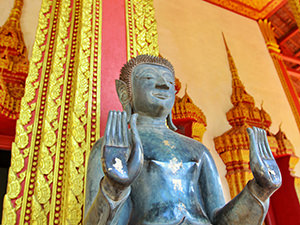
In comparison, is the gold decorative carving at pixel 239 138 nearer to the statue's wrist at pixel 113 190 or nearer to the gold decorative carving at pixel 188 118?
the gold decorative carving at pixel 188 118

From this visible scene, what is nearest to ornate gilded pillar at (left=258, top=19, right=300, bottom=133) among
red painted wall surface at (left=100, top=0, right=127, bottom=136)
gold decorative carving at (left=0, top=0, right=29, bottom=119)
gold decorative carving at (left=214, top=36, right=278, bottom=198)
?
gold decorative carving at (left=214, top=36, right=278, bottom=198)

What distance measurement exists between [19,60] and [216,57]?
2.73m

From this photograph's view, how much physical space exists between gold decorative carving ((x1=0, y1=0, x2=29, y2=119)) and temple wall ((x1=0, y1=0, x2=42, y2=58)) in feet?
Result: 0.31

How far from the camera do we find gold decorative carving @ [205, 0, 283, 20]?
5035 mm

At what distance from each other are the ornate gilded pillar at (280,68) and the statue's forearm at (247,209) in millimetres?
3948

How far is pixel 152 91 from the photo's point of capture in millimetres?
1064

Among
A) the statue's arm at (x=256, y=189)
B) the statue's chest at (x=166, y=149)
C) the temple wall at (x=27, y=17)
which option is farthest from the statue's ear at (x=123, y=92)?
the temple wall at (x=27, y=17)

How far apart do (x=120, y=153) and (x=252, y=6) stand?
5.20 m

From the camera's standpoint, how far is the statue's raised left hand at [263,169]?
0.78 meters

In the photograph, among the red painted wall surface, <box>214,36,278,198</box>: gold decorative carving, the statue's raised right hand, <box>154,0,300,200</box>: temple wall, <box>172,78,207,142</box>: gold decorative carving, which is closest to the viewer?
the statue's raised right hand

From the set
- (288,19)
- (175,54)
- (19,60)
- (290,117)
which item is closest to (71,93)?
(19,60)

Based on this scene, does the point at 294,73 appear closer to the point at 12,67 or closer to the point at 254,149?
the point at 12,67

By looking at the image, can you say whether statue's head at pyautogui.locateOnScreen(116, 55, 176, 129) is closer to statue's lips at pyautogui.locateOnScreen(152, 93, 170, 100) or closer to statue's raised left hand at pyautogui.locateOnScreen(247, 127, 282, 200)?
statue's lips at pyautogui.locateOnScreen(152, 93, 170, 100)

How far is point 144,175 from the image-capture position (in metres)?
0.91
